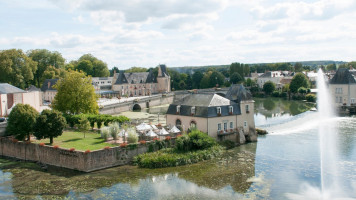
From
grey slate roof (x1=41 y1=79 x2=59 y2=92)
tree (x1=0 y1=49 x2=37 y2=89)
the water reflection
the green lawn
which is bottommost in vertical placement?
the water reflection

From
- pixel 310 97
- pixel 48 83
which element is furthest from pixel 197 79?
pixel 48 83

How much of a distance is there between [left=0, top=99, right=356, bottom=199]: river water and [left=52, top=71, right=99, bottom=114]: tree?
14.5 meters

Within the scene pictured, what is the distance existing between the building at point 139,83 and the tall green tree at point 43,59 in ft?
48.8

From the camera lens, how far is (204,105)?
36094 millimetres

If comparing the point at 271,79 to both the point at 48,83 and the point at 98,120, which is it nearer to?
the point at 48,83

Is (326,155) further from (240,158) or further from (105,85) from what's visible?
(105,85)

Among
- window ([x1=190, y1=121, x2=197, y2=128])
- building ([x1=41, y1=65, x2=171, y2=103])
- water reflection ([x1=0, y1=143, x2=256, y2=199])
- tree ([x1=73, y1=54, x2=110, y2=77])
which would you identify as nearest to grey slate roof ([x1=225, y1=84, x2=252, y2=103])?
window ([x1=190, y1=121, x2=197, y2=128])

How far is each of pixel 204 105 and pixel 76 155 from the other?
43.8ft

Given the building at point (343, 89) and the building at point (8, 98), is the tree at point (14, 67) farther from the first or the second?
the building at point (343, 89)

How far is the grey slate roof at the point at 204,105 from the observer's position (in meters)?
35.6

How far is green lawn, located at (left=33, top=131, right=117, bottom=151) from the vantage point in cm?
3173

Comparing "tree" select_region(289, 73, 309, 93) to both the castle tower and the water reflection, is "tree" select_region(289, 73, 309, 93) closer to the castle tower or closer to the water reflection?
the castle tower

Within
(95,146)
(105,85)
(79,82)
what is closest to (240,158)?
(95,146)

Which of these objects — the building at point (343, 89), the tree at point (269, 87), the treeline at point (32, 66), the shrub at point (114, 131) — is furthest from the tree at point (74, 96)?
the tree at point (269, 87)
